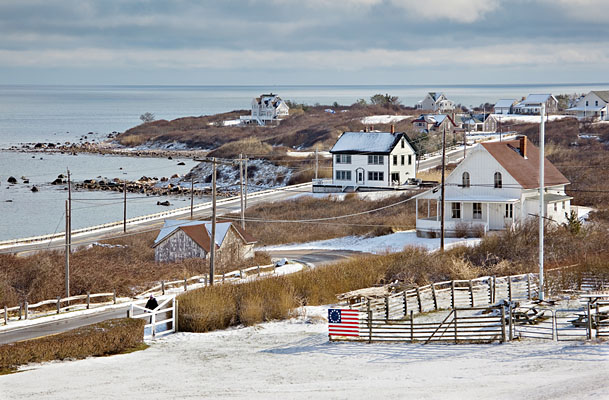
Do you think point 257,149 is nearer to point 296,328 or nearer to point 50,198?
point 50,198

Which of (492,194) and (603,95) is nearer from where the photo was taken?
(492,194)

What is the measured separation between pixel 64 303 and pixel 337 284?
1227 cm

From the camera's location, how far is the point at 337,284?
36375 millimetres

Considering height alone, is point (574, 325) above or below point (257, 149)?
below

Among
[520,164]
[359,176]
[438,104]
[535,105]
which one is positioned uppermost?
[438,104]

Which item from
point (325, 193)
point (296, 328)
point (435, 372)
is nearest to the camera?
point (435, 372)

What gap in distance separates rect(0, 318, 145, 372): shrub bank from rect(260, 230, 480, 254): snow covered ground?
25.5 m

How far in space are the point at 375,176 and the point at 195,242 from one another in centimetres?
3632

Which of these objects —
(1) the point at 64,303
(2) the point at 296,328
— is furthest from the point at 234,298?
(1) the point at 64,303

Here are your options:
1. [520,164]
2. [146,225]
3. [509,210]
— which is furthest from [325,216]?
[520,164]

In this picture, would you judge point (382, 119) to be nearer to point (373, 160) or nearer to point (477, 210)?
point (373, 160)

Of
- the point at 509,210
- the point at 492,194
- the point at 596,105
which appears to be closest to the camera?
the point at 509,210

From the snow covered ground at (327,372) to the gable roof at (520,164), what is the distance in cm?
2921

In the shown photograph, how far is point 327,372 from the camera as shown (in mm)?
22500
